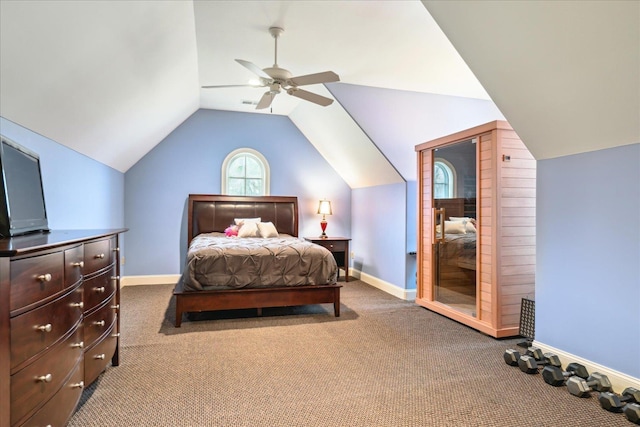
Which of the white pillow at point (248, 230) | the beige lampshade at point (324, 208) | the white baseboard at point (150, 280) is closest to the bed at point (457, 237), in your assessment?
the beige lampshade at point (324, 208)

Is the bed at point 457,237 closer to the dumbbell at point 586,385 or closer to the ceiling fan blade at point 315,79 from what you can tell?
the dumbbell at point 586,385

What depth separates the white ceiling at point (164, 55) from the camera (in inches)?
81.0

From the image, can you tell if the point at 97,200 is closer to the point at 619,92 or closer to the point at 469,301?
the point at 469,301

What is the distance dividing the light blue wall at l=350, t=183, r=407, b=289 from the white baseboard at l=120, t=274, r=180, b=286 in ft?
10.0

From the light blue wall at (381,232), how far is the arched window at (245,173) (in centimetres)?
167

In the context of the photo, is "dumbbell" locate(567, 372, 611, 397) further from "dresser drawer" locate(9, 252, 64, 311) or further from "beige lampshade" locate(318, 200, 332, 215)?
"beige lampshade" locate(318, 200, 332, 215)

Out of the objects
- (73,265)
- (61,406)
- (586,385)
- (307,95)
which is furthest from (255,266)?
(586,385)

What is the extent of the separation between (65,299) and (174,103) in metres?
3.47

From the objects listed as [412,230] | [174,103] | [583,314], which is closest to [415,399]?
[583,314]

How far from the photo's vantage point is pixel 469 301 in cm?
371

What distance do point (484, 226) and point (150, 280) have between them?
478cm

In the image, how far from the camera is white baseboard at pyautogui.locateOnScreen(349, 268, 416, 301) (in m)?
4.79

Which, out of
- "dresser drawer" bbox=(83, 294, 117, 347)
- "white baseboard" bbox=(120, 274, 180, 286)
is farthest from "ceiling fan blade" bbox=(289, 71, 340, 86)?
"white baseboard" bbox=(120, 274, 180, 286)

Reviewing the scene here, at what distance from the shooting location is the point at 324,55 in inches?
148
